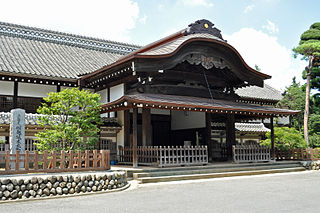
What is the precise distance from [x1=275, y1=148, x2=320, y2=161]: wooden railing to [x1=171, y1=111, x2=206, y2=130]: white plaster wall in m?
5.95

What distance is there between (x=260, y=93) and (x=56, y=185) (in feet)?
63.9

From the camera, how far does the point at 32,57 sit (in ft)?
62.1

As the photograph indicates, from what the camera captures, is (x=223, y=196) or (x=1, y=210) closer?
(x=1, y=210)

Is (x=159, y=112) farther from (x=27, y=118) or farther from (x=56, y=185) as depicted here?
(x=56, y=185)

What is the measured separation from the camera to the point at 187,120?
61.8 ft

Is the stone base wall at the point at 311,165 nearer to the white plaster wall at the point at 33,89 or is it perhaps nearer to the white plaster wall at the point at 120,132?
the white plaster wall at the point at 120,132

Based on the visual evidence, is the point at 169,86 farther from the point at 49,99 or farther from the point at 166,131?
the point at 49,99

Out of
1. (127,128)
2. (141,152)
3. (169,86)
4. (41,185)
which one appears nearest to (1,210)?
(41,185)

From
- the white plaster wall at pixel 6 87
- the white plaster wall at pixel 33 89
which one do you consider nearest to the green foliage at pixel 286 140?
the white plaster wall at pixel 33 89

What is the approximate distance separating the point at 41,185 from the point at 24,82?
27.0 ft

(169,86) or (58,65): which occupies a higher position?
(58,65)

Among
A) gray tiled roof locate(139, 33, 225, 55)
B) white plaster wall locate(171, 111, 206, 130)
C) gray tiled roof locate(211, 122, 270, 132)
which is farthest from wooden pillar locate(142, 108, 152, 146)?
gray tiled roof locate(211, 122, 270, 132)

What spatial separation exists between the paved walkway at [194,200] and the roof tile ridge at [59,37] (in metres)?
15.1

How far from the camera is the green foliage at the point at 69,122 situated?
12.4 metres
